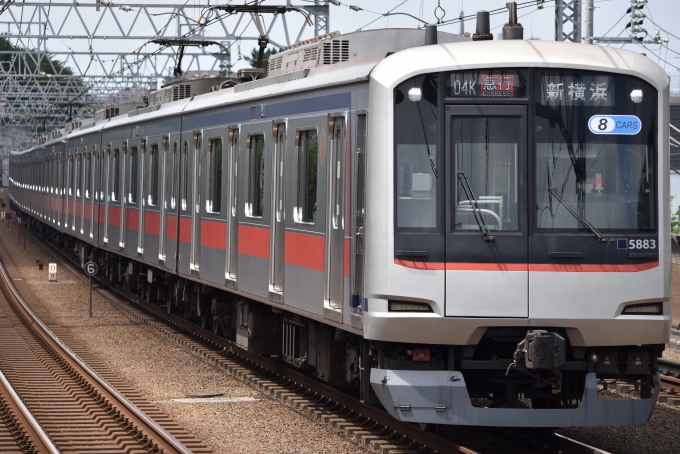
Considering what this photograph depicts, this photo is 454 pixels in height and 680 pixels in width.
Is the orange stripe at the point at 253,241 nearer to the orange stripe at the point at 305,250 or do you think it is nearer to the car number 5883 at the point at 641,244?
the orange stripe at the point at 305,250

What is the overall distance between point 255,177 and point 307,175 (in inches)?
66.8

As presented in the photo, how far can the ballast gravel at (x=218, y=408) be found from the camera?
932cm

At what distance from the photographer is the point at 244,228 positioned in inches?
479

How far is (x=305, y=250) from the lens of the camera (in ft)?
33.4

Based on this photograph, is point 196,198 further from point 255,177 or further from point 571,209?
point 571,209

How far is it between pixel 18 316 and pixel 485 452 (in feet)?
39.4

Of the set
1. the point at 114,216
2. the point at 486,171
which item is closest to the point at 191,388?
the point at 486,171

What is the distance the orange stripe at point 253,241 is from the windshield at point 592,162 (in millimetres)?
3768

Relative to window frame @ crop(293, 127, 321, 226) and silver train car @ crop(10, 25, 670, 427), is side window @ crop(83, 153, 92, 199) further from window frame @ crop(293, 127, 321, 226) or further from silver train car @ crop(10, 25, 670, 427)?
silver train car @ crop(10, 25, 670, 427)

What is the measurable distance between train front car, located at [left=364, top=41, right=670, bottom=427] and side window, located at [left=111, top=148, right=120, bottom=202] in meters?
12.6

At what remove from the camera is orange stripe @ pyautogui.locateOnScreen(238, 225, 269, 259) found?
37.4ft

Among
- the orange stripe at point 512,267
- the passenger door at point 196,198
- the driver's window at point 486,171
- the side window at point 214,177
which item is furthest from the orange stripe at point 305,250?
the passenger door at point 196,198

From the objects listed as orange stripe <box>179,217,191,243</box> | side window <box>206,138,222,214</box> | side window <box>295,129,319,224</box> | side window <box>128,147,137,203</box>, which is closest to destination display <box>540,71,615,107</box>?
side window <box>295,129,319,224</box>

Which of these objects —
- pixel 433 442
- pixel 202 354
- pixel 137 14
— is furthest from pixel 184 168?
pixel 137 14
